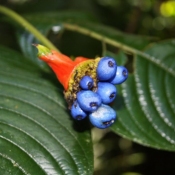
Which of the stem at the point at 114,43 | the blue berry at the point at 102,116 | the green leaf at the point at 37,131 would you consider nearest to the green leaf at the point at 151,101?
the stem at the point at 114,43

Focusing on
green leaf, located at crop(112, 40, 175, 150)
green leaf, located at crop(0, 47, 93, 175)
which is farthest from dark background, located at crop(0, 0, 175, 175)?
green leaf, located at crop(0, 47, 93, 175)

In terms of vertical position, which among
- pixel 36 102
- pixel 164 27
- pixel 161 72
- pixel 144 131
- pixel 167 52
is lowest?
pixel 144 131

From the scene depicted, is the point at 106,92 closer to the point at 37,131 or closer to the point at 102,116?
the point at 102,116

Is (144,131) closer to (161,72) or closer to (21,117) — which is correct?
(161,72)

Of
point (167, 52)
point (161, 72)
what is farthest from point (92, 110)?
point (167, 52)

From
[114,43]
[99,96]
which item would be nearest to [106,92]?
[99,96]

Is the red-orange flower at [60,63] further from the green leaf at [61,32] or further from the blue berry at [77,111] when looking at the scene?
the green leaf at [61,32]
